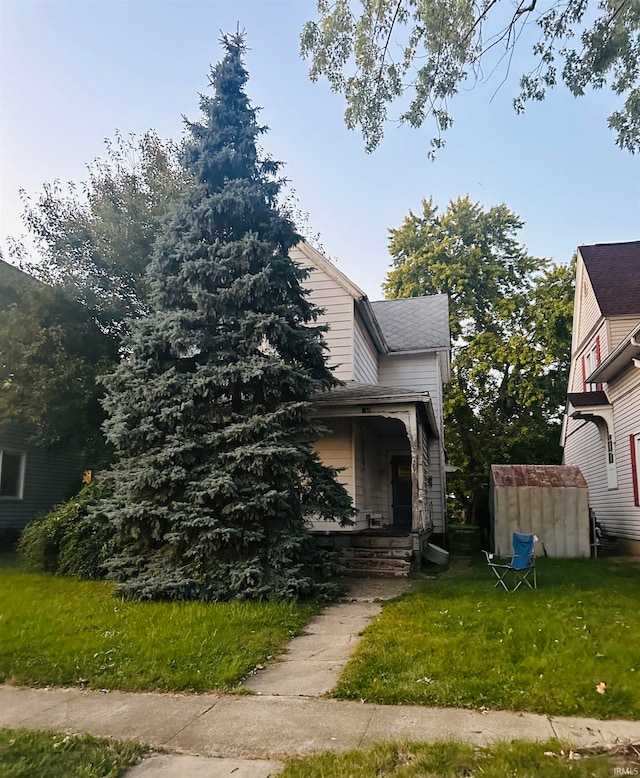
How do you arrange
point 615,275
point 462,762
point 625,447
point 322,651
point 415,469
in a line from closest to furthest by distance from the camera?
point 462,762 → point 322,651 → point 415,469 → point 625,447 → point 615,275

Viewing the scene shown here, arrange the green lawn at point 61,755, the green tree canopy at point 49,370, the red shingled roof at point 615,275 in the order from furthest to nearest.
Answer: the red shingled roof at point 615,275 → the green tree canopy at point 49,370 → the green lawn at point 61,755

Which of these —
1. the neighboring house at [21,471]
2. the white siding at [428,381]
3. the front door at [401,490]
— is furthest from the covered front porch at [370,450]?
the neighboring house at [21,471]

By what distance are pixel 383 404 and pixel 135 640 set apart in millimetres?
6397

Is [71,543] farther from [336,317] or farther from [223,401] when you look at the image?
[336,317]

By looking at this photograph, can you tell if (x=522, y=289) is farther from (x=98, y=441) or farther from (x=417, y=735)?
(x=417, y=735)

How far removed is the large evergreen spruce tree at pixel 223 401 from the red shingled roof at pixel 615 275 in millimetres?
9805

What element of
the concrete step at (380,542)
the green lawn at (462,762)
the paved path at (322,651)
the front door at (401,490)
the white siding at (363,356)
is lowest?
the paved path at (322,651)

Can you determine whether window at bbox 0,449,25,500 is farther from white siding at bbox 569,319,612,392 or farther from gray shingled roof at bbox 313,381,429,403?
white siding at bbox 569,319,612,392

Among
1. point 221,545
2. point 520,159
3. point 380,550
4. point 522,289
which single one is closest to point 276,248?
point 520,159

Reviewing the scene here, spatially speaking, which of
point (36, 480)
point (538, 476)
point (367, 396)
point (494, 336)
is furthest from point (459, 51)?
point (494, 336)

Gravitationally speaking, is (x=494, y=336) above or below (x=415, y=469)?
above

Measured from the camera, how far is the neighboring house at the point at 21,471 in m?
14.5

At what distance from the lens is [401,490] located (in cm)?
1803

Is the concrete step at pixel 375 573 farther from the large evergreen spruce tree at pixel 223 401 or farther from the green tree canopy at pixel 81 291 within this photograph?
the green tree canopy at pixel 81 291
